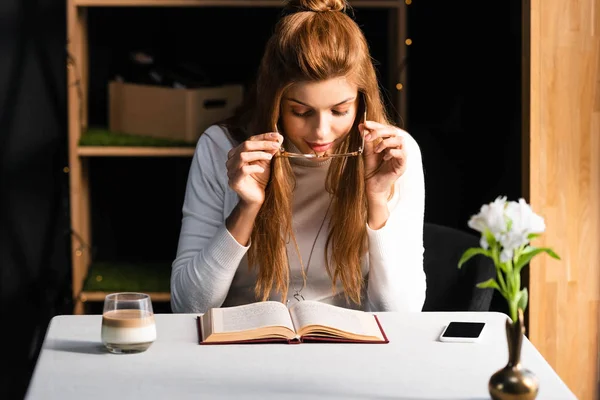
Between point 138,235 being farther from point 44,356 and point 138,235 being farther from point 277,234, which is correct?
point 44,356

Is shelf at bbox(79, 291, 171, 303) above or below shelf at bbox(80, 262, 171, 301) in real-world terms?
below

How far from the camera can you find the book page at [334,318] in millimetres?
1589

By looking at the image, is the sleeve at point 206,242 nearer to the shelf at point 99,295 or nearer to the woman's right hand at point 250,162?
the woman's right hand at point 250,162

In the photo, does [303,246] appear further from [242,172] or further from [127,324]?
[127,324]

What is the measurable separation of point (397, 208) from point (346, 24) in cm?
39

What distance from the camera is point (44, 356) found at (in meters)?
1.49

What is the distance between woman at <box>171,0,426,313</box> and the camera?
1.85 metres

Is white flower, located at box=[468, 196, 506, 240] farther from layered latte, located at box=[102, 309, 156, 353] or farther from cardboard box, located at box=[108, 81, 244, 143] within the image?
cardboard box, located at box=[108, 81, 244, 143]

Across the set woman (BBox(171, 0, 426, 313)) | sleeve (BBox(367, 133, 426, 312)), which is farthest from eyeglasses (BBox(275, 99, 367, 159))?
sleeve (BBox(367, 133, 426, 312))

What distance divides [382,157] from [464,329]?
0.46m

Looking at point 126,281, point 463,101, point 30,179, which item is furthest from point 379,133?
point 30,179

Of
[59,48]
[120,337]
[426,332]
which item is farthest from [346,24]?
[59,48]

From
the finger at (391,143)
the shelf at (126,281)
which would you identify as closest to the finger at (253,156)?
the finger at (391,143)

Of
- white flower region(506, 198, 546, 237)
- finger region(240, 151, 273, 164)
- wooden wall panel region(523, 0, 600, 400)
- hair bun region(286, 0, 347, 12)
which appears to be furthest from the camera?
wooden wall panel region(523, 0, 600, 400)
